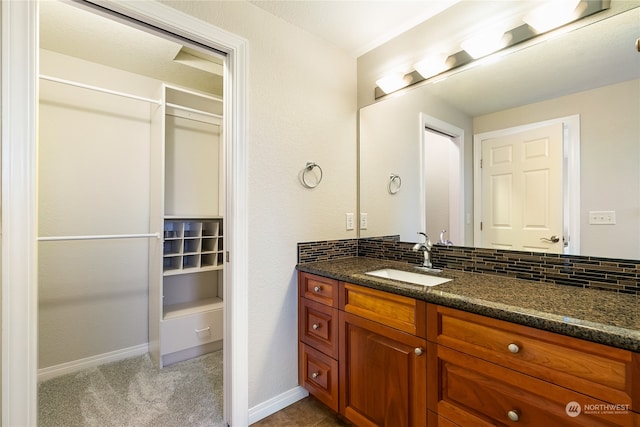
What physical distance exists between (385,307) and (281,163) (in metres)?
1.01

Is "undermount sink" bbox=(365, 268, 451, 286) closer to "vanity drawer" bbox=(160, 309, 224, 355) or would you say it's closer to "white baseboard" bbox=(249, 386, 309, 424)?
"white baseboard" bbox=(249, 386, 309, 424)

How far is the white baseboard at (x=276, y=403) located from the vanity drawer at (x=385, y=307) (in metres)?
0.74

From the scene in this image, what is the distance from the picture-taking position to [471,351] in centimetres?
104

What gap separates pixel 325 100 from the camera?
1.99 meters

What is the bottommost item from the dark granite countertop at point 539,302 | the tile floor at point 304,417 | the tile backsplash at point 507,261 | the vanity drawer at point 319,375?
the tile floor at point 304,417

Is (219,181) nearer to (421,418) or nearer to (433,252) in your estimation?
(433,252)

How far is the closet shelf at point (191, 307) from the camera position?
232 centimetres

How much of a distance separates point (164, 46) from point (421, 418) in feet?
8.61

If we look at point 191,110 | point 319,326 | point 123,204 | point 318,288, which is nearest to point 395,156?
point 318,288

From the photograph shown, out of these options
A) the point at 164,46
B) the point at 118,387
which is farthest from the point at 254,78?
the point at 118,387

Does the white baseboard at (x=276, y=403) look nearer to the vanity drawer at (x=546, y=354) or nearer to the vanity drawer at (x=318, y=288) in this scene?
the vanity drawer at (x=318, y=288)

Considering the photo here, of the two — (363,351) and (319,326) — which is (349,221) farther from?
(363,351)

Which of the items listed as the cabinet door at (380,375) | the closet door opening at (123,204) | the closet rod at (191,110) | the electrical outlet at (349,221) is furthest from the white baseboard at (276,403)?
the closet rod at (191,110)

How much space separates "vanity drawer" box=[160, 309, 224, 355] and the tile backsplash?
3.72 ft
